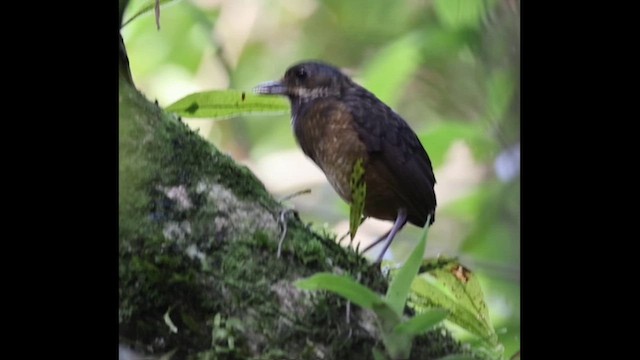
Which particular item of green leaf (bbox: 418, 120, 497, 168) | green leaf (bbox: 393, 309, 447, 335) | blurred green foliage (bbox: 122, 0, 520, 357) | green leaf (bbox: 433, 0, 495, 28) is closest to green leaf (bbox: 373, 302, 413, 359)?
green leaf (bbox: 393, 309, 447, 335)

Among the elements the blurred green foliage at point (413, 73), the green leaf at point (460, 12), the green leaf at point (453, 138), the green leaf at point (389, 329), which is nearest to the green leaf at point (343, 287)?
the green leaf at point (389, 329)

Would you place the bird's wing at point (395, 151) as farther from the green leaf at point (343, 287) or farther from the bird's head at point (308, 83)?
the green leaf at point (343, 287)

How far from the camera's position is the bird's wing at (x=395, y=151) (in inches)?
49.2

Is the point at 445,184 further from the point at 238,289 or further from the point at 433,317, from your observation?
the point at 238,289

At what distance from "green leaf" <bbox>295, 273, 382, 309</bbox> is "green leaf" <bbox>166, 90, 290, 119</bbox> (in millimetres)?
253

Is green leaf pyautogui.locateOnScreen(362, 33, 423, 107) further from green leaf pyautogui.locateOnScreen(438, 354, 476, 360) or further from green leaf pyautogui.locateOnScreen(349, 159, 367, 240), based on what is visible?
green leaf pyautogui.locateOnScreen(438, 354, 476, 360)

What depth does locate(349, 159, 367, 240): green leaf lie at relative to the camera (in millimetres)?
1241

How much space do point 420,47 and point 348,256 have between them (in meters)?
0.33

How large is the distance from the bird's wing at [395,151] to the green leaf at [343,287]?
0.16 m

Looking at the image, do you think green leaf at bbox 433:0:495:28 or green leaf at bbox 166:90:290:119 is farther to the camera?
green leaf at bbox 433:0:495:28

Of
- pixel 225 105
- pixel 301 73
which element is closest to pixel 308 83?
pixel 301 73

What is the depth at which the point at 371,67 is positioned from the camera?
1.28 metres
